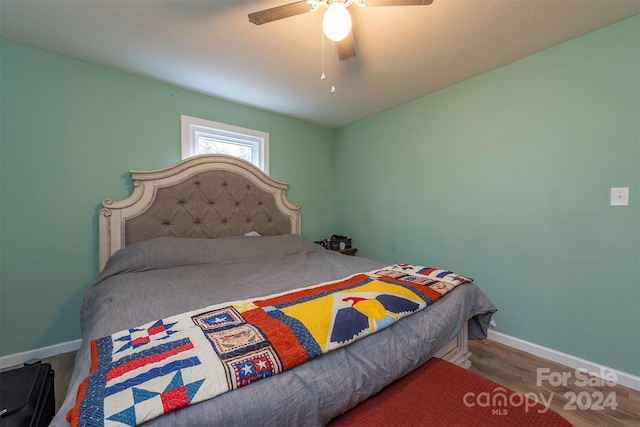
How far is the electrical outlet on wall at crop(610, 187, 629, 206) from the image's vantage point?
5.03 feet

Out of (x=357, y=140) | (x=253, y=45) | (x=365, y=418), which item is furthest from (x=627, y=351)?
(x=253, y=45)

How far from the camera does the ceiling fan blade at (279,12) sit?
1150 millimetres

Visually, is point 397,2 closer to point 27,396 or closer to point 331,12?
point 331,12

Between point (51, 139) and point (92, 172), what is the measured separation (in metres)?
0.31

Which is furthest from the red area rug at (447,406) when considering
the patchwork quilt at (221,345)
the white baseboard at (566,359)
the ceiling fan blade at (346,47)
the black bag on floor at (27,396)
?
the ceiling fan blade at (346,47)

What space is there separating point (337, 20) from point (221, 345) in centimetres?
139

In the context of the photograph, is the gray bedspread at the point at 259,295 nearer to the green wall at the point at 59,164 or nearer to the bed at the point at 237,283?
the bed at the point at 237,283

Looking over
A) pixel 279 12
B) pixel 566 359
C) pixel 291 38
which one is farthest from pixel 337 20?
pixel 566 359

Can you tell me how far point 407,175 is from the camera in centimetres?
267

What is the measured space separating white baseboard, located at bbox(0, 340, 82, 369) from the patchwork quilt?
5.70 feet

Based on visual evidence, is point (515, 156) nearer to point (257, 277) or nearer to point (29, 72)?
Answer: point (257, 277)

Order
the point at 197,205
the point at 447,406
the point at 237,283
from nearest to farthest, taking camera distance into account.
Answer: the point at 447,406
the point at 237,283
the point at 197,205

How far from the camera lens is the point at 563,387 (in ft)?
5.07

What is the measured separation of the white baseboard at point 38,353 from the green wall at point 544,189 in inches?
117
